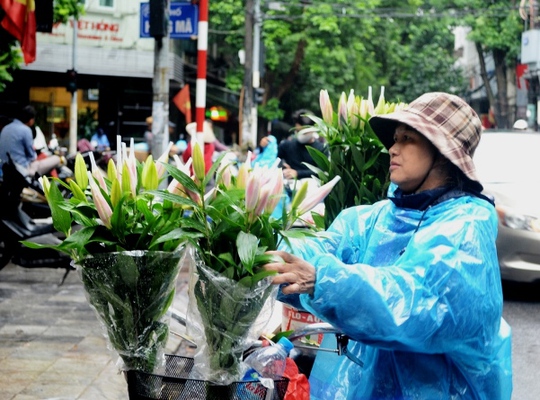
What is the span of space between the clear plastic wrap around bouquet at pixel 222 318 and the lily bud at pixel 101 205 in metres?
0.24

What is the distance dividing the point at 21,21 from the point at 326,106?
5969 millimetres

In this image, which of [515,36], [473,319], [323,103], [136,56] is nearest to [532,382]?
[323,103]

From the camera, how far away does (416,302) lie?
248 centimetres

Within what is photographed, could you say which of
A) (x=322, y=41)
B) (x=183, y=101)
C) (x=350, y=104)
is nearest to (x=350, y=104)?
(x=350, y=104)

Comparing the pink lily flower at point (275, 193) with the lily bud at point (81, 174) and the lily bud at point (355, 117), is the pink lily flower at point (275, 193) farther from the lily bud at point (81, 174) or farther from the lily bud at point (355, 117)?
the lily bud at point (355, 117)

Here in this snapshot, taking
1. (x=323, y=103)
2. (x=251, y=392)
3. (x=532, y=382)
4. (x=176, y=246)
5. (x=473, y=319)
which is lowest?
(x=532, y=382)

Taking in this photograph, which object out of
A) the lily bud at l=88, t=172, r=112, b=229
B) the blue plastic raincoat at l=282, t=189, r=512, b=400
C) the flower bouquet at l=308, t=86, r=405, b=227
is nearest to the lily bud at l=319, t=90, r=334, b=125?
the flower bouquet at l=308, t=86, r=405, b=227

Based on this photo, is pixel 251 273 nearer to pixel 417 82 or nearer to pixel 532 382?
pixel 532 382

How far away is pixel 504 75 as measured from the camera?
148ft

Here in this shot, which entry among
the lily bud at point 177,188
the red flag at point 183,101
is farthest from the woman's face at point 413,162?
the red flag at point 183,101

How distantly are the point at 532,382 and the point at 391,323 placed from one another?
458 cm

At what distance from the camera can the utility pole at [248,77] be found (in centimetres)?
2983

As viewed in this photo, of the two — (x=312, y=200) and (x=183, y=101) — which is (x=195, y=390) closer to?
(x=312, y=200)

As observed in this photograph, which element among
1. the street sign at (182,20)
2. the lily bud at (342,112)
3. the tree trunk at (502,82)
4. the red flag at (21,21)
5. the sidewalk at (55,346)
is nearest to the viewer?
the lily bud at (342,112)
